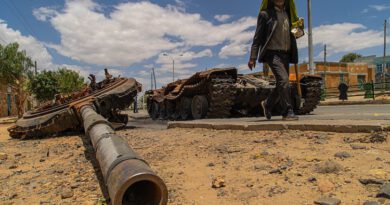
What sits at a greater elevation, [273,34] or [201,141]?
[273,34]

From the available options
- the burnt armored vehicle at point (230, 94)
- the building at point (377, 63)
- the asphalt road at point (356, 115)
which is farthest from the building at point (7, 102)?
the building at point (377, 63)

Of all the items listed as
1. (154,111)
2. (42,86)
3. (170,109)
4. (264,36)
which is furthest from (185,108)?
(42,86)

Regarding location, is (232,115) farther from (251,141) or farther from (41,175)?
(41,175)

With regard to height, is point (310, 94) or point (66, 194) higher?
point (310, 94)

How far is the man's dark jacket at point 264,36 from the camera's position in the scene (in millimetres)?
6051

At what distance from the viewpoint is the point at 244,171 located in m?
3.51

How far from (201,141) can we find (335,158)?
2.25 metres

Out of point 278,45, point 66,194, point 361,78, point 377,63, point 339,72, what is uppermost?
point 377,63

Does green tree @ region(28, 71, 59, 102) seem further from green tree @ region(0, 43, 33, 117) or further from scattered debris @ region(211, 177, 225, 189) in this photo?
scattered debris @ region(211, 177, 225, 189)

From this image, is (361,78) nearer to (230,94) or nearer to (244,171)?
(230,94)

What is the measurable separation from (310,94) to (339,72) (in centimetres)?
3648

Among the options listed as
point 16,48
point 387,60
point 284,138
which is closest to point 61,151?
point 284,138

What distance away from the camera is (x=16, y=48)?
25.9m

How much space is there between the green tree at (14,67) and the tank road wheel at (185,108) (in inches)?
587
